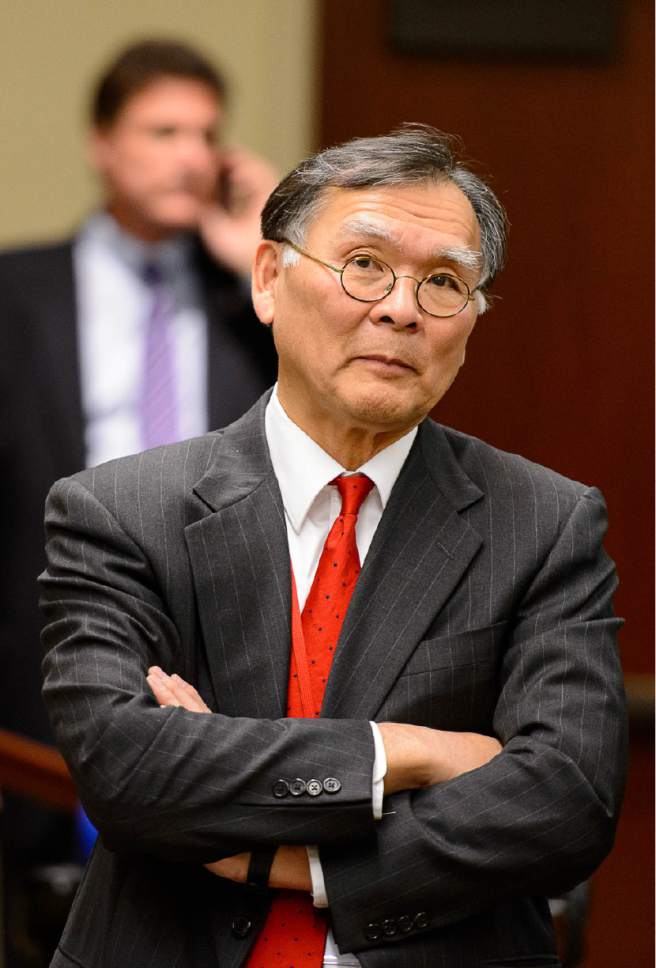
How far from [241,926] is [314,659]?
331mm

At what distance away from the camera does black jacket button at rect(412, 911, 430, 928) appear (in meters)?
1.90

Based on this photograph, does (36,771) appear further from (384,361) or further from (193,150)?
(193,150)

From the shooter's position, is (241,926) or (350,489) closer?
(241,926)

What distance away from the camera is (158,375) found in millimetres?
3705

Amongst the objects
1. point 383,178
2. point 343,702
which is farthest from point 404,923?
point 383,178

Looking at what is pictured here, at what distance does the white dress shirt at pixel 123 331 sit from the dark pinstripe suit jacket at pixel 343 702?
156 cm

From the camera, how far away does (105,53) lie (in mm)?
4410

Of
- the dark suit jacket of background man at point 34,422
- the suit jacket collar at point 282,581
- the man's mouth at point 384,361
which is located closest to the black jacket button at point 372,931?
the suit jacket collar at point 282,581

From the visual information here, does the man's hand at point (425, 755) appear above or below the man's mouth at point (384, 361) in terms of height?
below

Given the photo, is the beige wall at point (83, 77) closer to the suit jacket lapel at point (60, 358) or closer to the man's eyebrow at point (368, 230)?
the suit jacket lapel at point (60, 358)

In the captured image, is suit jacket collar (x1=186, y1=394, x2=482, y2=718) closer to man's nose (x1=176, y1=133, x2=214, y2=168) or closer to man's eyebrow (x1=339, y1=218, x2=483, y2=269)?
man's eyebrow (x1=339, y1=218, x2=483, y2=269)

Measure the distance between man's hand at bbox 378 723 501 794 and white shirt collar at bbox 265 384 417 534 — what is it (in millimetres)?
308

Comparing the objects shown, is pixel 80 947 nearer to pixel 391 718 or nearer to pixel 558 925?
pixel 391 718

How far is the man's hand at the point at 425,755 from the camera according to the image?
1.91 m
